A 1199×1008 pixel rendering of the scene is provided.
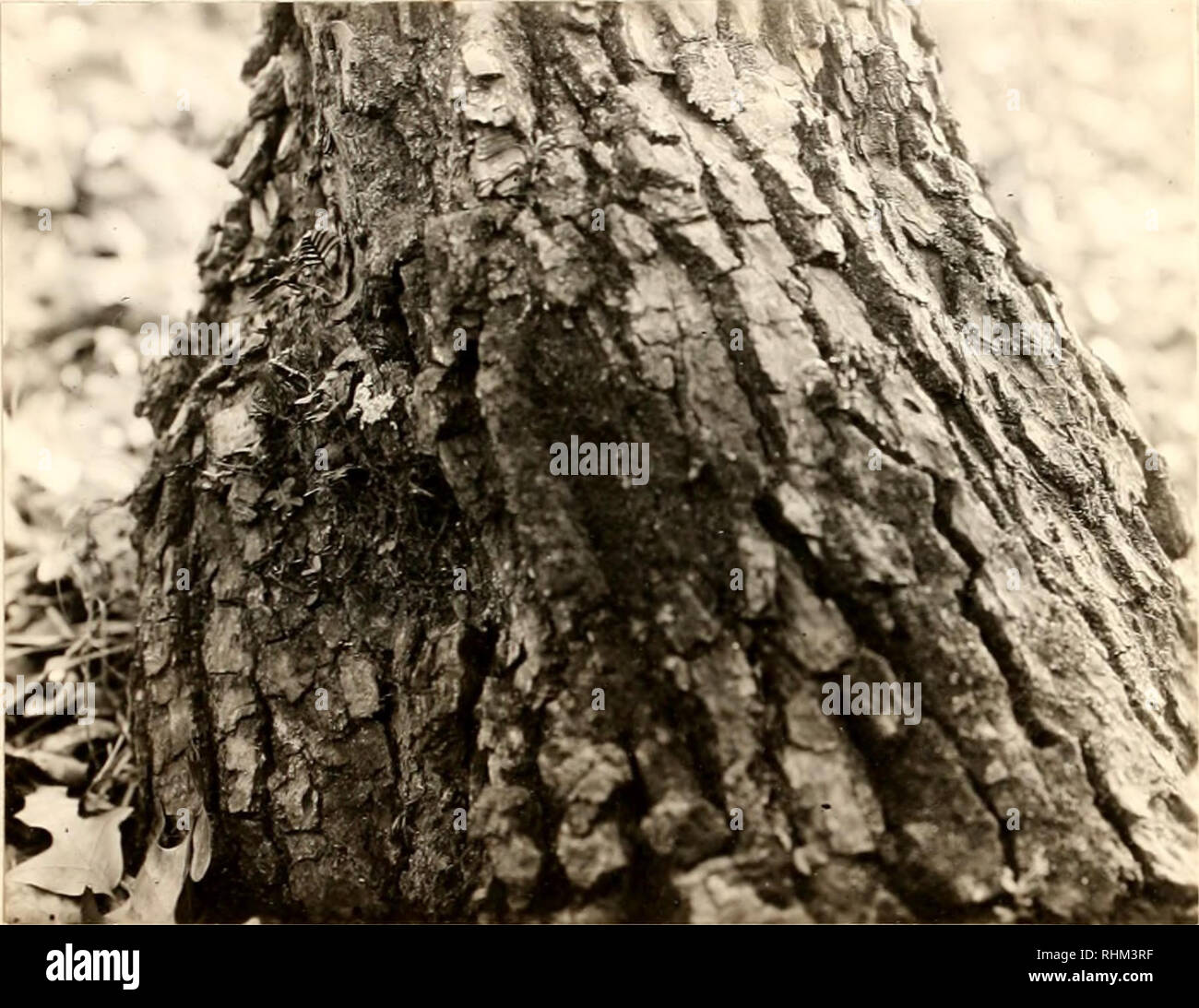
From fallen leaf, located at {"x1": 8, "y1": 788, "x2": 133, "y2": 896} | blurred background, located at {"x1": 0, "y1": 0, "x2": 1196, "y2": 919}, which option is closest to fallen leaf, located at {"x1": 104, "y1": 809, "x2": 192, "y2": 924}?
fallen leaf, located at {"x1": 8, "y1": 788, "x2": 133, "y2": 896}

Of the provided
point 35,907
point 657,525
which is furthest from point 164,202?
point 35,907

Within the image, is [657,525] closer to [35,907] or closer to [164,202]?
[164,202]

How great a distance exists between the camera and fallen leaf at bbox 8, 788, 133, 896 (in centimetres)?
155

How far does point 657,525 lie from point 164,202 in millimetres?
1112

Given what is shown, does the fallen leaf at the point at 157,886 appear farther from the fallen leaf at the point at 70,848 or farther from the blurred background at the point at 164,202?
the blurred background at the point at 164,202

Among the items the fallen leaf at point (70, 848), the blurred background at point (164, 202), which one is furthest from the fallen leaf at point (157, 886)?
the blurred background at point (164, 202)

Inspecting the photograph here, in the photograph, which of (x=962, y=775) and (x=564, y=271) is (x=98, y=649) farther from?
(x=962, y=775)

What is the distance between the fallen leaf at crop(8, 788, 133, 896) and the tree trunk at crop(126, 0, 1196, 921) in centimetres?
12

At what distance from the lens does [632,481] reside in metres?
1.37

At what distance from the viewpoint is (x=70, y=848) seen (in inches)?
62.1

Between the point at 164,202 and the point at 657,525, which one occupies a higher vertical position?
the point at 164,202

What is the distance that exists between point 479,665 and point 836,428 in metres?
0.65

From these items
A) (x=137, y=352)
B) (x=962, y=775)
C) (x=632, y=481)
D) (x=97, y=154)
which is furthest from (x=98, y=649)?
(x=962, y=775)

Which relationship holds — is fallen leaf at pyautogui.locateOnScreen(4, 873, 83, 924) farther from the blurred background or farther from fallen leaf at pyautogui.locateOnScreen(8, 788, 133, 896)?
the blurred background
